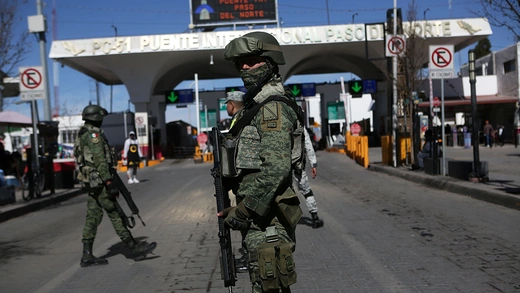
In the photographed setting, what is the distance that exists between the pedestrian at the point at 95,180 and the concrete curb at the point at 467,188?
258 inches

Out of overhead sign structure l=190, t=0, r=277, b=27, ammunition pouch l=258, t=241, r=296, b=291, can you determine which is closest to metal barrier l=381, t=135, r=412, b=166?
ammunition pouch l=258, t=241, r=296, b=291

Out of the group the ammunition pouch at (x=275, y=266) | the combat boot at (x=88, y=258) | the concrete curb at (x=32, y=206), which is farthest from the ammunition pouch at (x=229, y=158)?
the concrete curb at (x=32, y=206)

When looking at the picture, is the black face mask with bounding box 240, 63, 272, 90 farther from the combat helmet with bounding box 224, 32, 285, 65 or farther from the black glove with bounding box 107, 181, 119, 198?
the black glove with bounding box 107, 181, 119, 198

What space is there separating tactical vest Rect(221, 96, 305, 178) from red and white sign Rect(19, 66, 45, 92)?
12885mm

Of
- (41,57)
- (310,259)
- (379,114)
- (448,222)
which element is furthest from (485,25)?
(310,259)

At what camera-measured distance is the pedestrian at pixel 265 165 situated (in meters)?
2.99

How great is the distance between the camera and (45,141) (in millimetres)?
18406

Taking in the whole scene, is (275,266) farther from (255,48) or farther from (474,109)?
(474,109)

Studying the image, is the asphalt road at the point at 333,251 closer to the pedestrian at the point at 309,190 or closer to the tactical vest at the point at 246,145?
the pedestrian at the point at 309,190

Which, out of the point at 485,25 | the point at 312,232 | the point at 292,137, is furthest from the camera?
the point at 485,25

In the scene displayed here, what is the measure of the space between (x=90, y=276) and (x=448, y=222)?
5266 mm

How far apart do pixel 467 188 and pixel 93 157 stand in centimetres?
835

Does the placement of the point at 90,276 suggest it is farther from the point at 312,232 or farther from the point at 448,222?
the point at 448,222

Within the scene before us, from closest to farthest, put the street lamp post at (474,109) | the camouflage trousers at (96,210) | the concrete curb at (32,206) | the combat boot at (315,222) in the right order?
1. the camouflage trousers at (96,210)
2. the combat boot at (315,222)
3. the concrete curb at (32,206)
4. the street lamp post at (474,109)
